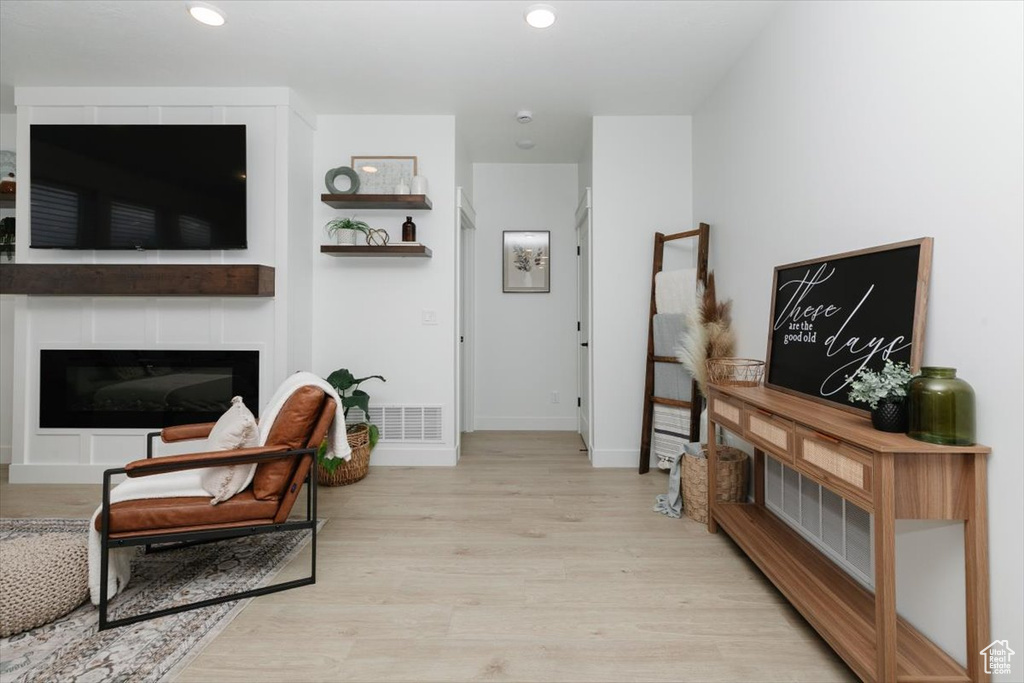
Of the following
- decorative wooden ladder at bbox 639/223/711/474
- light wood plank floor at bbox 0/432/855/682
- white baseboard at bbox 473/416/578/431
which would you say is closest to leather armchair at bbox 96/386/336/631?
light wood plank floor at bbox 0/432/855/682

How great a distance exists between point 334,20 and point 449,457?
2.97m

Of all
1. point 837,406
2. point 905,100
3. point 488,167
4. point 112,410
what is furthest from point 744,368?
point 112,410

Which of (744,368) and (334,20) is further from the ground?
(334,20)

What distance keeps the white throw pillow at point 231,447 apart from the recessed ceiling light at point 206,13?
80.1 inches

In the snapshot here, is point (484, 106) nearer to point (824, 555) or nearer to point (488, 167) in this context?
point (488, 167)

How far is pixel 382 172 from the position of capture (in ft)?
12.3

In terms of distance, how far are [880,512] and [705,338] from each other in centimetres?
171

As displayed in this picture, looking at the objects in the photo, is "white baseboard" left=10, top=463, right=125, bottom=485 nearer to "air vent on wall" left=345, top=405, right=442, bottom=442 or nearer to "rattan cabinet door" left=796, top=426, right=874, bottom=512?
"air vent on wall" left=345, top=405, right=442, bottom=442

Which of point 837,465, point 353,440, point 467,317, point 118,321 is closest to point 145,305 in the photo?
point 118,321

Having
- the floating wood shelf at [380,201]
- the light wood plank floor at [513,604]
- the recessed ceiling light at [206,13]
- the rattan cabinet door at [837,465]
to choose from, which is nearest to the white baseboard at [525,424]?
the light wood plank floor at [513,604]

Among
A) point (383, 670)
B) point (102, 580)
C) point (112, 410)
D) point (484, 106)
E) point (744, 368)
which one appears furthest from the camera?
point (484, 106)

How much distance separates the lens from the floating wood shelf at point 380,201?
11.5 feet

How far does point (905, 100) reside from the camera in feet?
5.19

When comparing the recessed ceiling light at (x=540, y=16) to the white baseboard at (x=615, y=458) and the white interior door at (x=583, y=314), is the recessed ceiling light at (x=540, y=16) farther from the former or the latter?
the white baseboard at (x=615, y=458)
